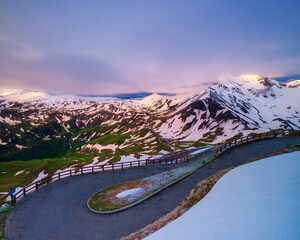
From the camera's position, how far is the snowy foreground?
5273 millimetres

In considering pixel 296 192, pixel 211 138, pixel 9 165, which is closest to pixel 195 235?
pixel 296 192

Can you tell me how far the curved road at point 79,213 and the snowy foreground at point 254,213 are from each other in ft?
26.0

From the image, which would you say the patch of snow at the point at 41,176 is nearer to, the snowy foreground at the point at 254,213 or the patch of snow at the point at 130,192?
the patch of snow at the point at 130,192

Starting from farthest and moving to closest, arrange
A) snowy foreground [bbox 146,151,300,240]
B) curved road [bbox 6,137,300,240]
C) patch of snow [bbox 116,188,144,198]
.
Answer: patch of snow [bbox 116,188,144,198]
curved road [bbox 6,137,300,240]
snowy foreground [bbox 146,151,300,240]

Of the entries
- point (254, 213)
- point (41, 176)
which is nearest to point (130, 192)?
point (254, 213)

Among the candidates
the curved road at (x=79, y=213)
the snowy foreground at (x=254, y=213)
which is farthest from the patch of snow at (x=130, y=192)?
the snowy foreground at (x=254, y=213)

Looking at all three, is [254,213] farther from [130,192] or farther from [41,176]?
[41,176]

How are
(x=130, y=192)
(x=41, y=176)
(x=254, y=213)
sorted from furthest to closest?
(x=41, y=176)
(x=130, y=192)
(x=254, y=213)

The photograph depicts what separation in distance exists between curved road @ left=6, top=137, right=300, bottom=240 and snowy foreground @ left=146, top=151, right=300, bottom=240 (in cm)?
793

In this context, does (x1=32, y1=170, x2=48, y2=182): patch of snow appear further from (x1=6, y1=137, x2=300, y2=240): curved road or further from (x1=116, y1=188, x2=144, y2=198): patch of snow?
→ (x1=116, y1=188, x2=144, y2=198): patch of snow

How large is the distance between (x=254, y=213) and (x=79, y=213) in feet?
54.9

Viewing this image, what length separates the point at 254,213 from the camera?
20.8 ft

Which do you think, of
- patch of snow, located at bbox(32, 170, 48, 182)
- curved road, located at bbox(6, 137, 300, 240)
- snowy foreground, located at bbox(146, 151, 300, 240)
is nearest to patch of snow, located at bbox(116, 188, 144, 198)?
curved road, located at bbox(6, 137, 300, 240)

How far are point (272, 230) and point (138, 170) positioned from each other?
27.2 metres
